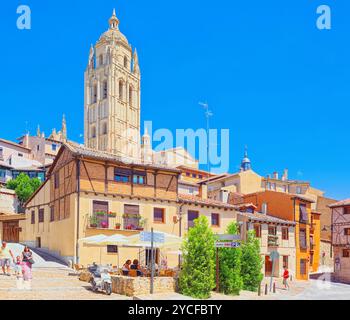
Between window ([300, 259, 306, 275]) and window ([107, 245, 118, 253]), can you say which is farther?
window ([300, 259, 306, 275])

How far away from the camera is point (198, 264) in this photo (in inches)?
941

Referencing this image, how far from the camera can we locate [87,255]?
30766mm

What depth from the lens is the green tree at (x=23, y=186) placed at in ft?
188

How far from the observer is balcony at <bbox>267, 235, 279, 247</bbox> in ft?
143

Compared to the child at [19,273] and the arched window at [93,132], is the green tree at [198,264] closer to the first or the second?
the child at [19,273]

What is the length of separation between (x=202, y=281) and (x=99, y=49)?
86.2 metres

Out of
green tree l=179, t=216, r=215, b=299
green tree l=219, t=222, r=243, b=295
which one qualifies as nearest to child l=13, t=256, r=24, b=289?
green tree l=179, t=216, r=215, b=299

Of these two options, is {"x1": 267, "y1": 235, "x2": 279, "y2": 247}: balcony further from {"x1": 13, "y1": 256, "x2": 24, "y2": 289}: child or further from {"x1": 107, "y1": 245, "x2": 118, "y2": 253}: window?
{"x1": 13, "y1": 256, "x2": 24, "y2": 289}: child

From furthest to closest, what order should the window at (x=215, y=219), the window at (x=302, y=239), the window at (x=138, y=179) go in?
1. the window at (x=302, y=239)
2. the window at (x=215, y=219)
3. the window at (x=138, y=179)

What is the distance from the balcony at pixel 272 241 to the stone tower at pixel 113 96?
5240 centimetres

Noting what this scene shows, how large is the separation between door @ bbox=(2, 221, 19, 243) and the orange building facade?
23.7 meters

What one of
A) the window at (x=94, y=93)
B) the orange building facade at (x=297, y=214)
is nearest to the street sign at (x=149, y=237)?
the orange building facade at (x=297, y=214)

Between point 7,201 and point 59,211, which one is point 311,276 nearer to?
point 59,211
